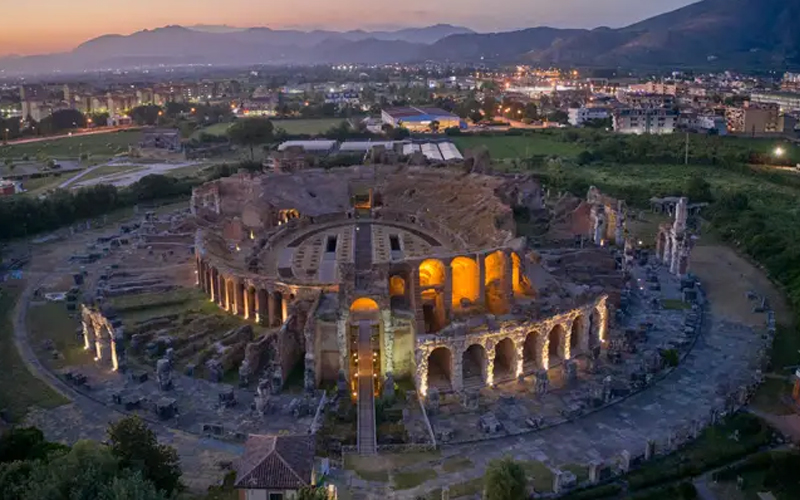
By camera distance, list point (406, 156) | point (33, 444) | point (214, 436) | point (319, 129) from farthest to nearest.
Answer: point (319, 129) → point (406, 156) → point (214, 436) → point (33, 444)

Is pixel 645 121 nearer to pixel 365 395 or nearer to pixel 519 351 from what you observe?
pixel 519 351

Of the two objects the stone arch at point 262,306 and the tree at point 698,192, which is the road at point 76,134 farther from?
the tree at point 698,192

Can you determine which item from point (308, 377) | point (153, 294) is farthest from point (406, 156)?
point (308, 377)

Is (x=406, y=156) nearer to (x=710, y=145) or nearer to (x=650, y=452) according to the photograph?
(x=710, y=145)

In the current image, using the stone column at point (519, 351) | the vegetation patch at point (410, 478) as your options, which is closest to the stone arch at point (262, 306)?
the stone column at point (519, 351)

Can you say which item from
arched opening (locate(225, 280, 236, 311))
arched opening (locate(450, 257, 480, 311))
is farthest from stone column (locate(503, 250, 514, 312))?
arched opening (locate(225, 280, 236, 311))

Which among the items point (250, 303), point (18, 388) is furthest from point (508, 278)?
point (18, 388)
